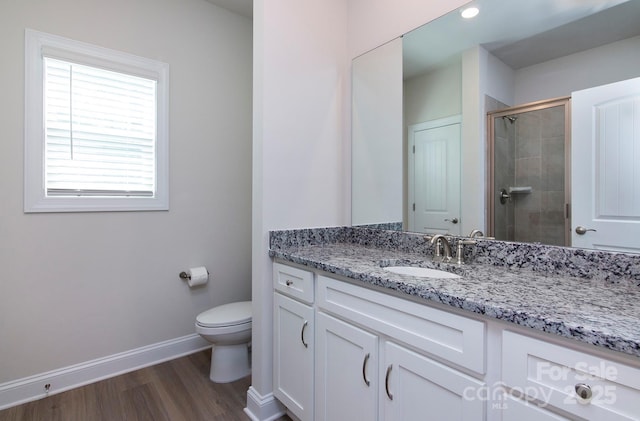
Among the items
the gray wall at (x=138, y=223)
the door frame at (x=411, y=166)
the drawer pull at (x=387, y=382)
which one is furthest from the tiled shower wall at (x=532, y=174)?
the gray wall at (x=138, y=223)

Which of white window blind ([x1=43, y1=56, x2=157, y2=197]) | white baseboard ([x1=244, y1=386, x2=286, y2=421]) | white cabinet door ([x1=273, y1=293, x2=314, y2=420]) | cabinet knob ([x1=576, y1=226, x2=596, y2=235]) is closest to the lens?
cabinet knob ([x1=576, y1=226, x2=596, y2=235])

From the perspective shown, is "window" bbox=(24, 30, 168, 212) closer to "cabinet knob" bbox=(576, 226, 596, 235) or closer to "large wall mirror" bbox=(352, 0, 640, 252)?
"large wall mirror" bbox=(352, 0, 640, 252)

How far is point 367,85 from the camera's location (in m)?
1.95

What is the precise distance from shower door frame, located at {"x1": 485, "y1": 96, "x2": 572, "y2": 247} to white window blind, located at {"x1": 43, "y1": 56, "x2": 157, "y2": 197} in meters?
2.16

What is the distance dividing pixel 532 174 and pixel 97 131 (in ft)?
8.26

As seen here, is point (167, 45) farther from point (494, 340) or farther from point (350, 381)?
point (494, 340)

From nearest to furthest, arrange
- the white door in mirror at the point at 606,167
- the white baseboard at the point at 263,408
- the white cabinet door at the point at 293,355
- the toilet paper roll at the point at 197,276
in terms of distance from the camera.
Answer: the white door in mirror at the point at 606,167 → the white cabinet door at the point at 293,355 → the white baseboard at the point at 263,408 → the toilet paper roll at the point at 197,276

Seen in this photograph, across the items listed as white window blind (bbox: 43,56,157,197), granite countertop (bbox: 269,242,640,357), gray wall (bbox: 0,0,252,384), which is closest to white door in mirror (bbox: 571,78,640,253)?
granite countertop (bbox: 269,242,640,357)

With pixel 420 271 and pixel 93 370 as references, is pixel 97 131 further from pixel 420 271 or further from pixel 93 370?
pixel 420 271

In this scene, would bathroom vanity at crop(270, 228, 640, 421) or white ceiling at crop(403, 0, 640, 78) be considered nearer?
bathroom vanity at crop(270, 228, 640, 421)

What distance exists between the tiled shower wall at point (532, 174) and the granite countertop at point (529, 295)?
18 cm

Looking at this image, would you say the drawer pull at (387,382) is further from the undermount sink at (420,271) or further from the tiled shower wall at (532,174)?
the tiled shower wall at (532,174)

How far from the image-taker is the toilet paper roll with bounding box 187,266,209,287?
7.59 ft

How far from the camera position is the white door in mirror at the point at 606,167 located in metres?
1.03
